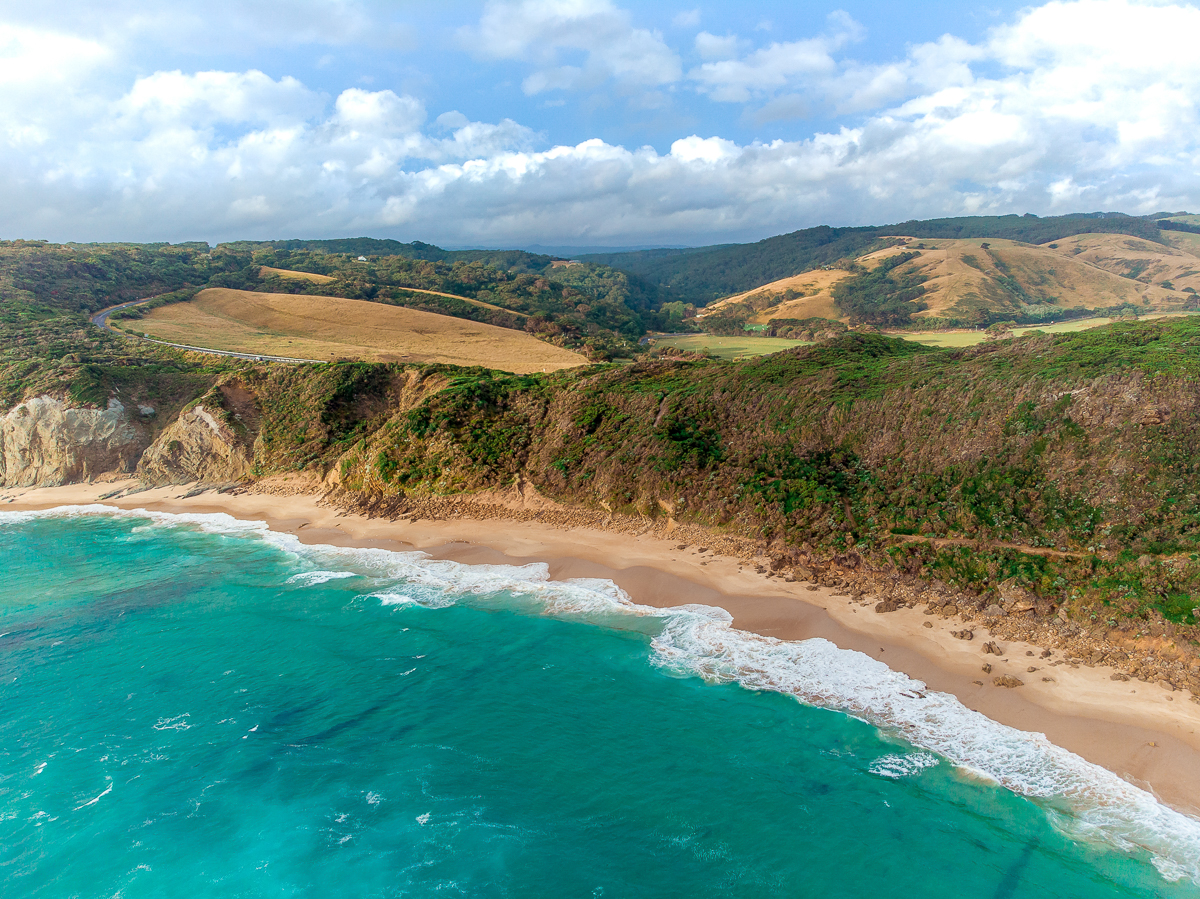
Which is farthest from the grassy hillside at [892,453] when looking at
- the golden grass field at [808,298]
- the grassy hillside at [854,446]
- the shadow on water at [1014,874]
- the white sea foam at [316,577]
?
the golden grass field at [808,298]

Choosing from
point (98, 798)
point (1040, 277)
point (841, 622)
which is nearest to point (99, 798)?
point (98, 798)

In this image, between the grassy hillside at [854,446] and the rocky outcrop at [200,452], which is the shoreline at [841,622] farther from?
the rocky outcrop at [200,452]

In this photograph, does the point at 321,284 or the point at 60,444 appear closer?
the point at 60,444

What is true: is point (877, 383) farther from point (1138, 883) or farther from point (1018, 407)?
point (1138, 883)

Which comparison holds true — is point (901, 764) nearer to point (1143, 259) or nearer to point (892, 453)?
point (892, 453)

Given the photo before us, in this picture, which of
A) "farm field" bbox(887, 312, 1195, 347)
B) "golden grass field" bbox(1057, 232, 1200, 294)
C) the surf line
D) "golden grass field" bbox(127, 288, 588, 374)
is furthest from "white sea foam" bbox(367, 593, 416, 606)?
"golden grass field" bbox(1057, 232, 1200, 294)

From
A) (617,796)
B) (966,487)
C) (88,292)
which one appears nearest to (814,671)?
(617,796)

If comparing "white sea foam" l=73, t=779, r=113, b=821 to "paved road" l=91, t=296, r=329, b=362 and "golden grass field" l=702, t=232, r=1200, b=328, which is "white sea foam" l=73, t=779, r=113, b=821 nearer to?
"paved road" l=91, t=296, r=329, b=362
